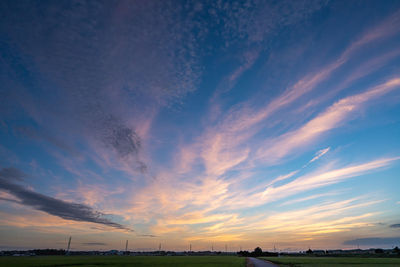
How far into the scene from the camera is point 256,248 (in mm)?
186250
